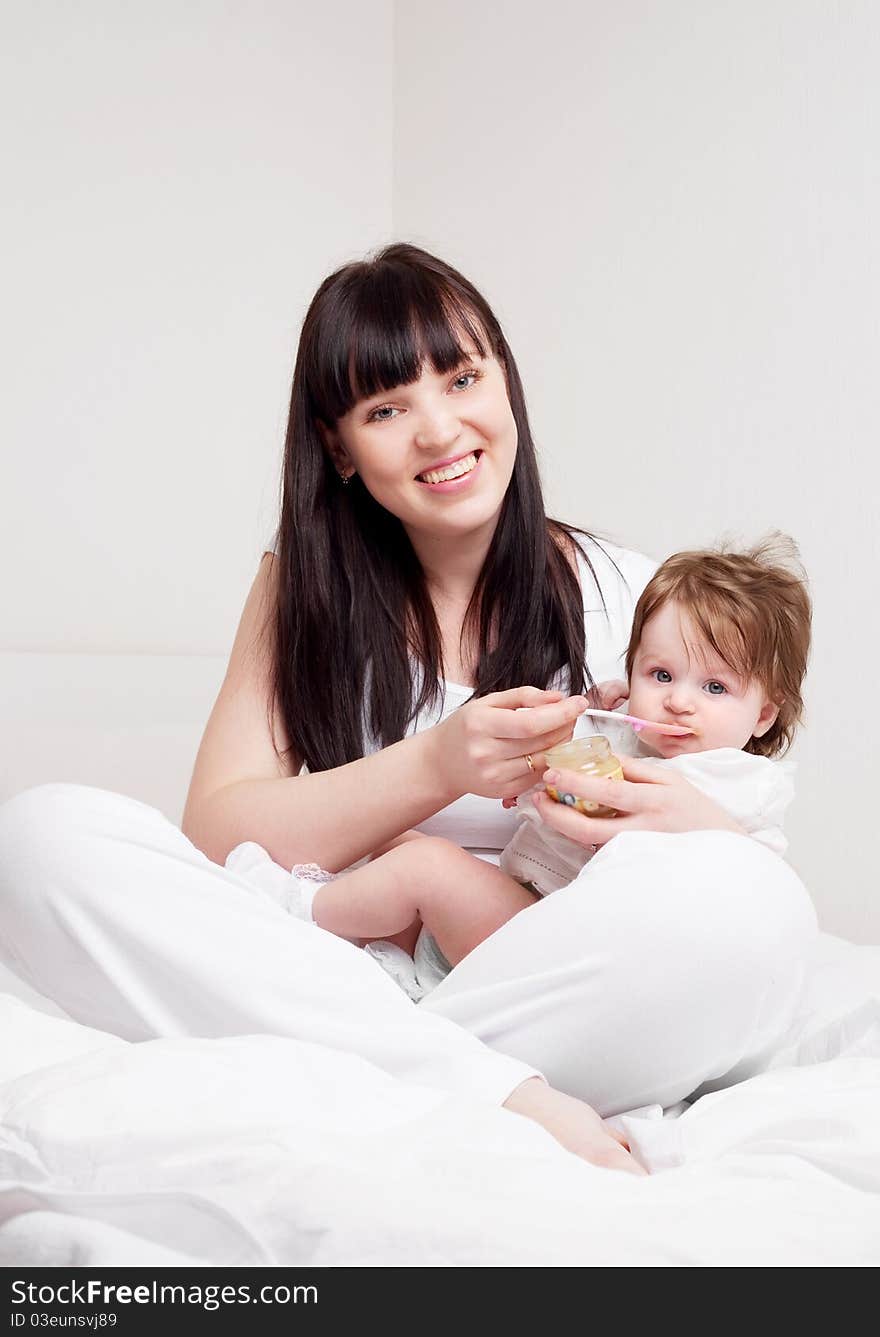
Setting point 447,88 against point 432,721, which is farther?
point 447,88

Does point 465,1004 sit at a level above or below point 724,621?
below

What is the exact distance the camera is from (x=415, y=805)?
1.52 meters

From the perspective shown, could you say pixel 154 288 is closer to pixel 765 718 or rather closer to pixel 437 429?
pixel 437 429

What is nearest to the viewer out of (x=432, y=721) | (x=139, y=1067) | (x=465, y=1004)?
(x=139, y=1067)

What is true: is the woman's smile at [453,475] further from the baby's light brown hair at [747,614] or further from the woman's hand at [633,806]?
the woman's hand at [633,806]

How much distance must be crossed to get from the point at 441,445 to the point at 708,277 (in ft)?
4.30

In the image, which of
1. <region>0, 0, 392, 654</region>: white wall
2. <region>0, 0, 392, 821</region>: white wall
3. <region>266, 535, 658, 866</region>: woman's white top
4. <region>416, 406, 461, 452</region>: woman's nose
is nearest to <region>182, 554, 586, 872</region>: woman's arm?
<region>266, 535, 658, 866</region>: woman's white top

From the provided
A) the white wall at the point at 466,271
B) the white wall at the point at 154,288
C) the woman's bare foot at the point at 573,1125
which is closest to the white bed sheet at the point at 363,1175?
the woman's bare foot at the point at 573,1125

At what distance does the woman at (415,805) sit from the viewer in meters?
1.17

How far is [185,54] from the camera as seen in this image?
3.11 m

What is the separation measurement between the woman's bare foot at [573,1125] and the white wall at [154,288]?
6.29 ft

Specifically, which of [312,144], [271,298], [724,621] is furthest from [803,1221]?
[312,144]
